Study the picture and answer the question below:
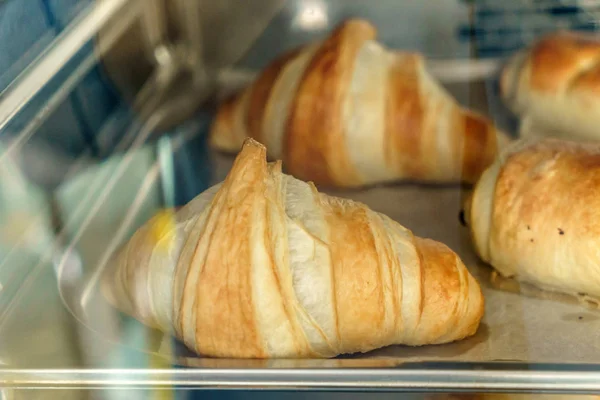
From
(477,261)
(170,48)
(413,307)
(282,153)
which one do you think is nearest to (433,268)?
(413,307)

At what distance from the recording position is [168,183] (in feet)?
3.01

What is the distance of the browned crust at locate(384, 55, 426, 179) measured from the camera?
106 centimetres

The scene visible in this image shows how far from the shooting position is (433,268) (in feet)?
2.48

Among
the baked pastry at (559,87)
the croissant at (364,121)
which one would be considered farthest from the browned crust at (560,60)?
the croissant at (364,121)

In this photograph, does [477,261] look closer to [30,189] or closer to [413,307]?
[413,307]

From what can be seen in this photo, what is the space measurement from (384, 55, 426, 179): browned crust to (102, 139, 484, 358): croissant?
30cm

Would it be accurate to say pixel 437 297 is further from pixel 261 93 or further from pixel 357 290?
pixel 261 93

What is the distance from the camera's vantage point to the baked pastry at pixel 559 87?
108 cm

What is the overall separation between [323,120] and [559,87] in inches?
16.8

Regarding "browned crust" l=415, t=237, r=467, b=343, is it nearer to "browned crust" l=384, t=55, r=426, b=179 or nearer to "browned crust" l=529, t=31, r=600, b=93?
"browned crust" l=384, t=55, r=426, b=179

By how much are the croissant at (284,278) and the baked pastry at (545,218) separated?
4.5 inches

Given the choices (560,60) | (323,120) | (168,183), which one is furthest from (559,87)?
(168,183)

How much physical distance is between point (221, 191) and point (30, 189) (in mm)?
289

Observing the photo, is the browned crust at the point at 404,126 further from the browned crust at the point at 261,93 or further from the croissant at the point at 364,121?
the browned crust at the point at 261,93
